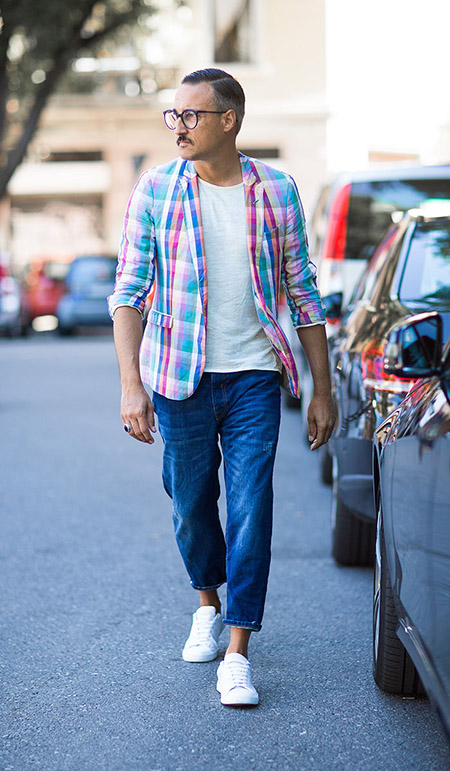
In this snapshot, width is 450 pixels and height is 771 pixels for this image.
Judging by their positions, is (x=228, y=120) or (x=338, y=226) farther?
(x=338, y=226)

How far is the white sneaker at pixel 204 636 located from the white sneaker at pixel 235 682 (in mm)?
261

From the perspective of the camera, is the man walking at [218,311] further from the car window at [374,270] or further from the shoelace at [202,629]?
the car window at [374,270]

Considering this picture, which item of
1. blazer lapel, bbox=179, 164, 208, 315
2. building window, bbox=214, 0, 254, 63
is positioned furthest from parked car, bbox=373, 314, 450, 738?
building window, bbox=214, 0, 254, 63

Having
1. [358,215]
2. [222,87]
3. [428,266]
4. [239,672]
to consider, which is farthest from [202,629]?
[358,215]

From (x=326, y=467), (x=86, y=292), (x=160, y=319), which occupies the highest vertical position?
(x=160, y=319)

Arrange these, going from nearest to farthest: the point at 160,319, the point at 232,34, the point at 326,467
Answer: the point at 160,319 < the point at 326,467 < the point at 232,34

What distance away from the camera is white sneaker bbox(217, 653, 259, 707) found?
379 centimetres

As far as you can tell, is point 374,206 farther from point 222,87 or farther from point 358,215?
point 222,87

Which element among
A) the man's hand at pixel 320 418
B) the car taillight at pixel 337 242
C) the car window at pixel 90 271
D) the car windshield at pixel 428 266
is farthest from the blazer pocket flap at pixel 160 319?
the car window at pixel 90 271

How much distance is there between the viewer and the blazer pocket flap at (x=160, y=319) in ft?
13.0

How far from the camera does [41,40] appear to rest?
22.0m

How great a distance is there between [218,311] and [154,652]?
4.18 feet

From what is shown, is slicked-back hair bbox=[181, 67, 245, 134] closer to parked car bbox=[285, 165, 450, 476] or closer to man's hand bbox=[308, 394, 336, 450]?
man's hand bbox=[308, 394, 336, 450]

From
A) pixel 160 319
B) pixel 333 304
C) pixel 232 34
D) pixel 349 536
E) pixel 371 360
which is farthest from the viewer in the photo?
pixel 232 34
